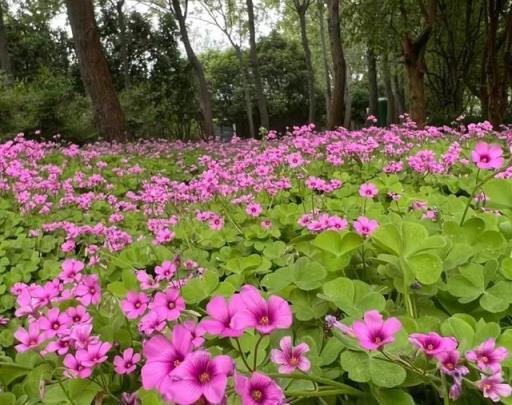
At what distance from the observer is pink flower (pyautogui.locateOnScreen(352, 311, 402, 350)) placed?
2.67ft

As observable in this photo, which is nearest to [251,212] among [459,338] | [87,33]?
[459,338]

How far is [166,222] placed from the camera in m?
2.79

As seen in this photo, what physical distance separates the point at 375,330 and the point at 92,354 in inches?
22.1

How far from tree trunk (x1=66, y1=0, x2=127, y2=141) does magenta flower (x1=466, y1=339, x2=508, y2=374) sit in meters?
11.2

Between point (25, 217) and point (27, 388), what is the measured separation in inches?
142

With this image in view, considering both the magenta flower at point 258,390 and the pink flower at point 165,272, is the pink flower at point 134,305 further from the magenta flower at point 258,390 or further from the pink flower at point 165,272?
the magenta flower at point 258,390

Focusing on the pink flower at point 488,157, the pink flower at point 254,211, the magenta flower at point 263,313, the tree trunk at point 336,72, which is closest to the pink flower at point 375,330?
the magenta flower at point 263,313

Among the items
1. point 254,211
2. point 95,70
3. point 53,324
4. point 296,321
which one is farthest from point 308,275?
point 95,70

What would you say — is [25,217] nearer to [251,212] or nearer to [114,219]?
[114,219]

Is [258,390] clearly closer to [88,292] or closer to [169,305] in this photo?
[169,305]

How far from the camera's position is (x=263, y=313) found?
83 cm

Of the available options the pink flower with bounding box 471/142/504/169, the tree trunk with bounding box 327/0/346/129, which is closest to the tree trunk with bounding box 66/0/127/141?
the tree trunk with bounding box 327/0/346/129

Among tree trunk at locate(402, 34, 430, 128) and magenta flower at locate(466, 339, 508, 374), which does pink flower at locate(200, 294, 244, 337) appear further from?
tree trunk at locate(402, 34, 430, 128)

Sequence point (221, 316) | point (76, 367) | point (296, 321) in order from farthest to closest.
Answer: point (296, 321), point (76, 367), point (221, 316)
